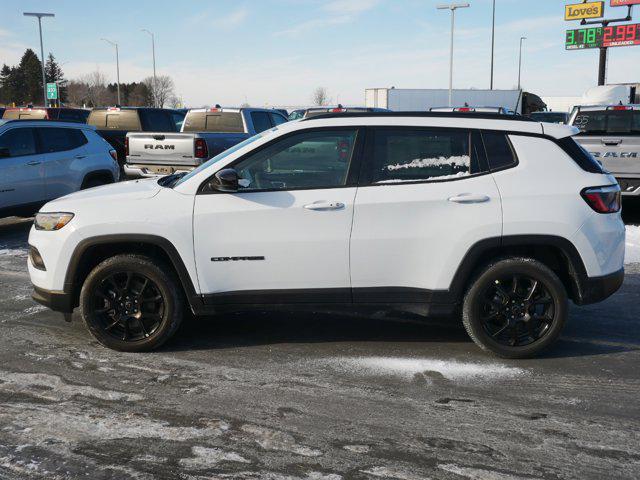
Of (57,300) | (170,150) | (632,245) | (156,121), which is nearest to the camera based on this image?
(57,300)

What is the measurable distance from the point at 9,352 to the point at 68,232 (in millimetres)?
1055

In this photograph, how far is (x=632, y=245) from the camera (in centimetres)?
909

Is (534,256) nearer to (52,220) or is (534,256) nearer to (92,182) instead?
(52,220)

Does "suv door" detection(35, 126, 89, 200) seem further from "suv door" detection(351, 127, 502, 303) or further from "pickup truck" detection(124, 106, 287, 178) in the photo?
"suv door" detection(351, 127, 502, 303)

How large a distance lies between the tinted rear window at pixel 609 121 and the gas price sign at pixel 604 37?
30.7 m

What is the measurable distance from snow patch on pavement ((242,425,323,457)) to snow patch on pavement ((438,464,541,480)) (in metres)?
0.68

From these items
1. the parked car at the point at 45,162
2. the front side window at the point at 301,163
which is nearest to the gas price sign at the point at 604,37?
the parked car at the point at 45,162

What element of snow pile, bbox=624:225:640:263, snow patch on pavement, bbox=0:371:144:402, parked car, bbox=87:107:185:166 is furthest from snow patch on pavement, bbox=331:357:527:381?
parked car, bbox=87:107:185:166

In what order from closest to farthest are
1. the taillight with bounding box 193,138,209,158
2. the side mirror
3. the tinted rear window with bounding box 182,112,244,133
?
the side mirror → the taillight with bounding box 193,138,209,158 → the tinted rear window with bounding box 182,112,244,133

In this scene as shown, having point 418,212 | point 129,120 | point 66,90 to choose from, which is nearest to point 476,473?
point 418,212

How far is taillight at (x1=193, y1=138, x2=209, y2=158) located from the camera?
453 inches

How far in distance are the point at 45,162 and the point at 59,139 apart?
1.93 feet

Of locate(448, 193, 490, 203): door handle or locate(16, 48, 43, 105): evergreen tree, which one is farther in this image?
locate(16, 48, 43, 105): evergreen tree

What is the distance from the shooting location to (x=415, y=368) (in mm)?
4781
